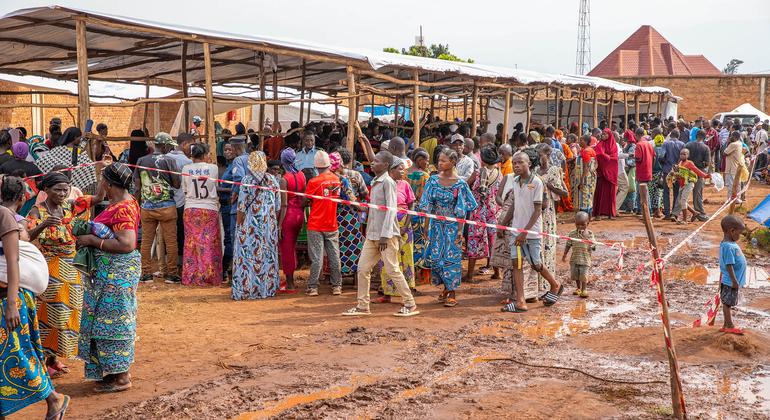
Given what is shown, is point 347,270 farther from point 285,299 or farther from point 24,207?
point 24,207

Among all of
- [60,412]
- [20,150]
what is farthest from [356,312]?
[20,150]

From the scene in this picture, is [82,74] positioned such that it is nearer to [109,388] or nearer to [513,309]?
[109,388]

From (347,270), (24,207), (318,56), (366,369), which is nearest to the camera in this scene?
(366,369)

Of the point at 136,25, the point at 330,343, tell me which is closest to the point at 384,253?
the point at 330,343

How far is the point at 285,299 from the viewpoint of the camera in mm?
8914

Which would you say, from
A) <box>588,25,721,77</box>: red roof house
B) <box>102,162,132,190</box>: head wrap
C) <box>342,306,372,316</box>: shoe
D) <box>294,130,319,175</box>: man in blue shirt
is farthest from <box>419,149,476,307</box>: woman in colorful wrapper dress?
<box>588,25,721,77</box>: red roof house

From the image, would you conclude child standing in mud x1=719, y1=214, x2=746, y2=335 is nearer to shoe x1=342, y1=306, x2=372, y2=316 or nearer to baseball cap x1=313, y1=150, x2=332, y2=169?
shoe x1=342, y1=306, x2=372, y2=316

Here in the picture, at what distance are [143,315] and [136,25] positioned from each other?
3.54 m

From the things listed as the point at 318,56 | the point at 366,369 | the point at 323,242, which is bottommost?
the point at 366,369

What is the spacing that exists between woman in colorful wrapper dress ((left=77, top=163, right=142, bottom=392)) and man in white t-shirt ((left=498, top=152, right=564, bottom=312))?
3.92 metres

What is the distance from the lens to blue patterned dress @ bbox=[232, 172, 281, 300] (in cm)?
873

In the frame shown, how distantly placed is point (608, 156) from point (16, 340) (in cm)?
1225

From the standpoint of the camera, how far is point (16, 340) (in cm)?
451

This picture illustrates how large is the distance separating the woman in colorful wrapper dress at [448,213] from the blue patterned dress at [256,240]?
1712mm
